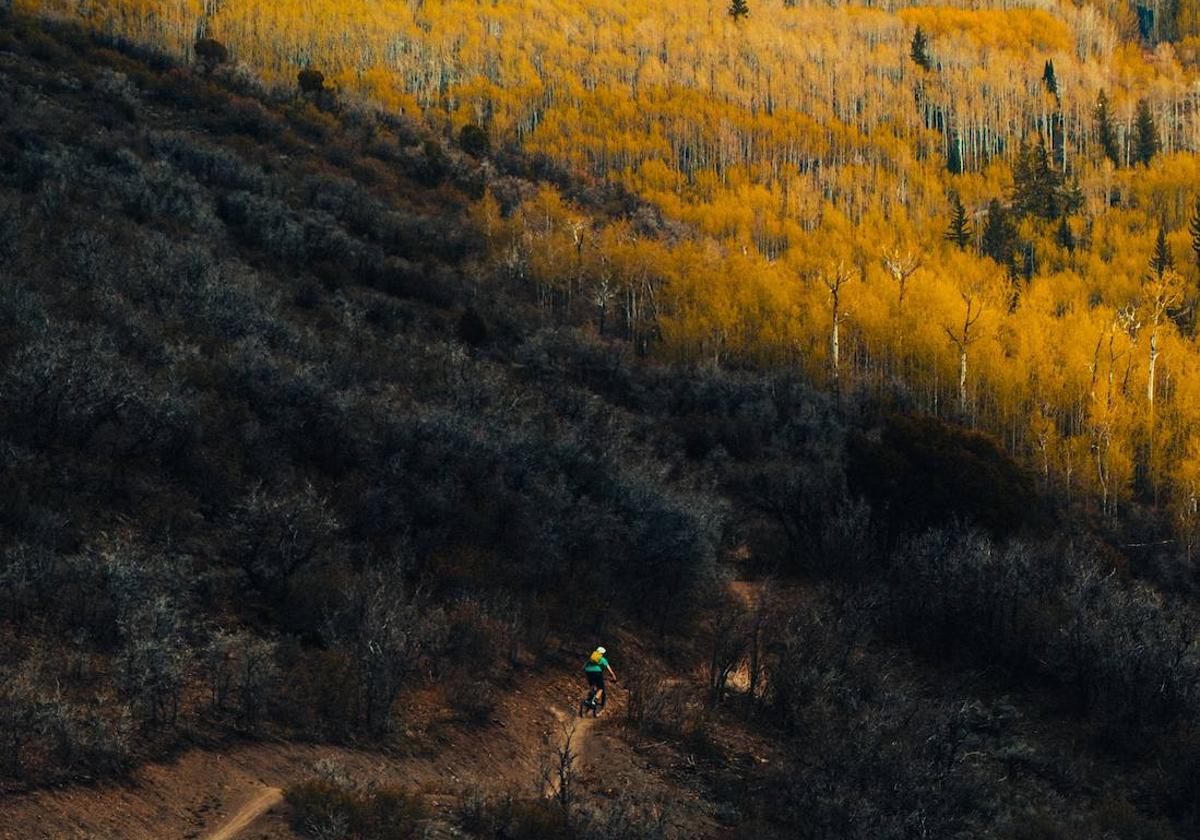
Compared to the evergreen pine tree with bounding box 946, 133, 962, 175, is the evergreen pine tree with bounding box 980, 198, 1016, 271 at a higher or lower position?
lower

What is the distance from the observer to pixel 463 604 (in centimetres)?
1598

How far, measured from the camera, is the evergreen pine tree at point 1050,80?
401ft

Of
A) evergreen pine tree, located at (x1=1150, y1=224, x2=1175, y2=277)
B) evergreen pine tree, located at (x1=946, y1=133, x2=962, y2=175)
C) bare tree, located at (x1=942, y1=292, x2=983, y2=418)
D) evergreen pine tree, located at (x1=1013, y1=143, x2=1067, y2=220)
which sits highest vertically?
evergreen pine tree, located at (x1=946, y1=133, x2=962, y2=175)

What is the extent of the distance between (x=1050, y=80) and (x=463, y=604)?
427 ft

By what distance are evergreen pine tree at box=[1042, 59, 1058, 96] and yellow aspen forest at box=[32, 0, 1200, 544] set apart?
47 cm

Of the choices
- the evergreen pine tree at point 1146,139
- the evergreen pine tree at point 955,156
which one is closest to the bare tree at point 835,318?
the evergreen pine tree at point 955,156

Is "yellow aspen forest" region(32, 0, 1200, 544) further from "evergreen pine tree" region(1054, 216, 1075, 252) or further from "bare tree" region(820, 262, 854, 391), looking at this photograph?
"bare tree" region(820, 262, 854, 391)

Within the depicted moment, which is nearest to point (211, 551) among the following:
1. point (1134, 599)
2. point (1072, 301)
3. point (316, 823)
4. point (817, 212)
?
point (316, 823)

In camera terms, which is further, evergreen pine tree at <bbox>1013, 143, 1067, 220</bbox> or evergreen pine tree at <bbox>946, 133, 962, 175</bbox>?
evergreen pine tree at <bbox>946, 133, 962, 175</bbox>

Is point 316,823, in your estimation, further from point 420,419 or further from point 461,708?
point 420,419

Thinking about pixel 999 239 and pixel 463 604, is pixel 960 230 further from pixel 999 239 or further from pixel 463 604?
pixel 463 604

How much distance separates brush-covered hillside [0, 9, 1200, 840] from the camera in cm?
1127

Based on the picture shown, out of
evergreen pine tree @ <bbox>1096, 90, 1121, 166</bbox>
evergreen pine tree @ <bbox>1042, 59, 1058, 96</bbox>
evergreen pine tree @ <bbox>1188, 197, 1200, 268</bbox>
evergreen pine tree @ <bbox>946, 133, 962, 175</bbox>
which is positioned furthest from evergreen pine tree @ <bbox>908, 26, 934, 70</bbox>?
evergreen pine tree @ <bbox>1188, 197, 1200, 268</bbox>

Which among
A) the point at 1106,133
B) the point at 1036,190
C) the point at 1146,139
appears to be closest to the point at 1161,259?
the point at 1036,190
